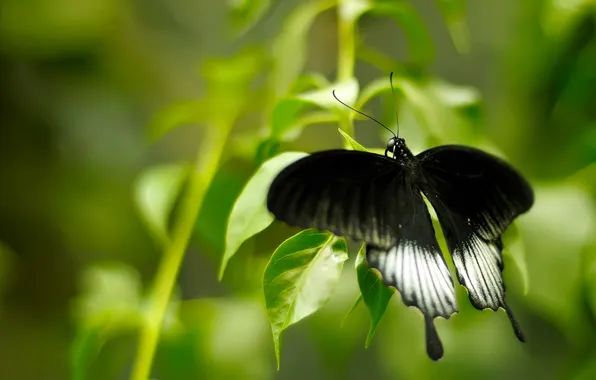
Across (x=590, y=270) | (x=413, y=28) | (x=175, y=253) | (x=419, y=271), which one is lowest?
(x=419, y=271)

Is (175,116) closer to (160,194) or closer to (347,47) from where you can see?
(160,194)

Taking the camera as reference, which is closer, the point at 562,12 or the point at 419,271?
the point at 419,271

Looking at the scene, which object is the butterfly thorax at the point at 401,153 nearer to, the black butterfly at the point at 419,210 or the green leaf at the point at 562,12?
the black butterfly at the point at 419,210

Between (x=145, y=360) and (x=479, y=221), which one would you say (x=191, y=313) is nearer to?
(x=145, y=360)

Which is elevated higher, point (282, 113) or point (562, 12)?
point (562, 12)

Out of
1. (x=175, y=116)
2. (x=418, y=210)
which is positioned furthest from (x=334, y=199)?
(x=175, y=116)

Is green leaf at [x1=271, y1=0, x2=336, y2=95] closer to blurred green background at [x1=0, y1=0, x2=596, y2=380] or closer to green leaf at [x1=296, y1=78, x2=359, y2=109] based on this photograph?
blurred green background at [x1=0, y1=0, x2=596, y2=380]

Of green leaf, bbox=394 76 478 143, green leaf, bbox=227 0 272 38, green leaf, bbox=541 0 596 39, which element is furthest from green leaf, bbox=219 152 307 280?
green leaf, bbox=541 0 596 39
